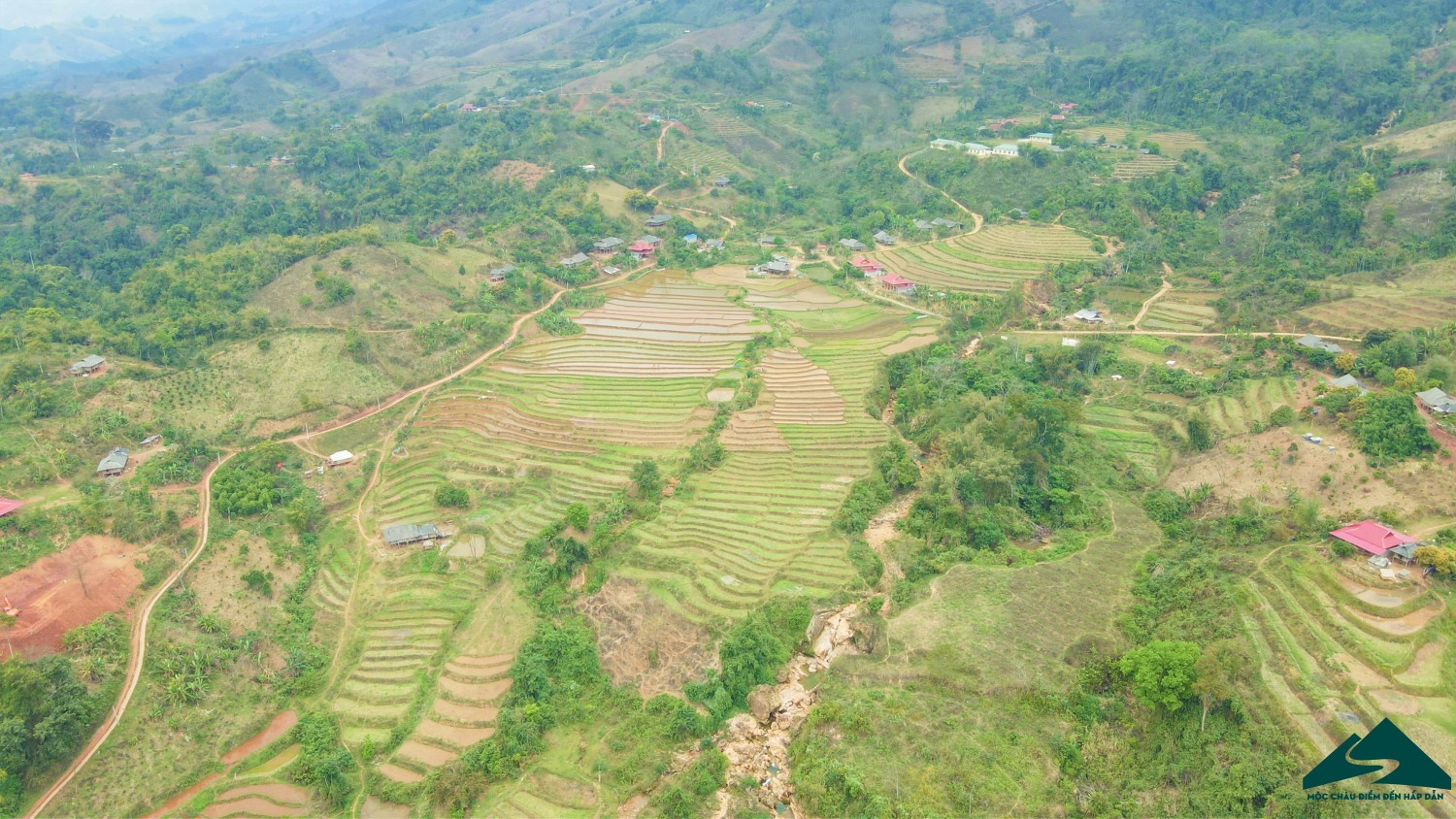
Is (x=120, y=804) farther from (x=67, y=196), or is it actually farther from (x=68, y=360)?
(x=67, y=196)

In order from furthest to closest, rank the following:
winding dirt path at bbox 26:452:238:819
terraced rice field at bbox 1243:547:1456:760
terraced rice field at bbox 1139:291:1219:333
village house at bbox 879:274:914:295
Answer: village house at bbox 879:274:914:295 < terraced rice field at bbox 1139:291:1219:333 < winding dirt path at bbox 26:452:238:819 < terraced rice field at bbox 1243:547:1456:760

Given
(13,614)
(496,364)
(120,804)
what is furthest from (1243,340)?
(13,614)

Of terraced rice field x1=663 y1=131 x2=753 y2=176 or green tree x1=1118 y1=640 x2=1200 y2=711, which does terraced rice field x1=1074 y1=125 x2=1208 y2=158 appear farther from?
green tree x1=1118 y1=640 x2=1200 y2=711

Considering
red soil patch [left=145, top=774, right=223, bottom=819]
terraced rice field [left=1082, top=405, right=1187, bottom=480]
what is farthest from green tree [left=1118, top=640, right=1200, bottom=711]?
red soil patch [left=145, top=774, right=223, bottom=819]

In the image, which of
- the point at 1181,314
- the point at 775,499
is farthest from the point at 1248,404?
the point at 775,499

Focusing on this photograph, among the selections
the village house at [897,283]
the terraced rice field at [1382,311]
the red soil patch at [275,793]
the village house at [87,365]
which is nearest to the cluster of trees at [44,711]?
the red soil patch at [275,793]

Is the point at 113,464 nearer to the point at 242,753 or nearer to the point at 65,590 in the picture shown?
the point at 65,590
